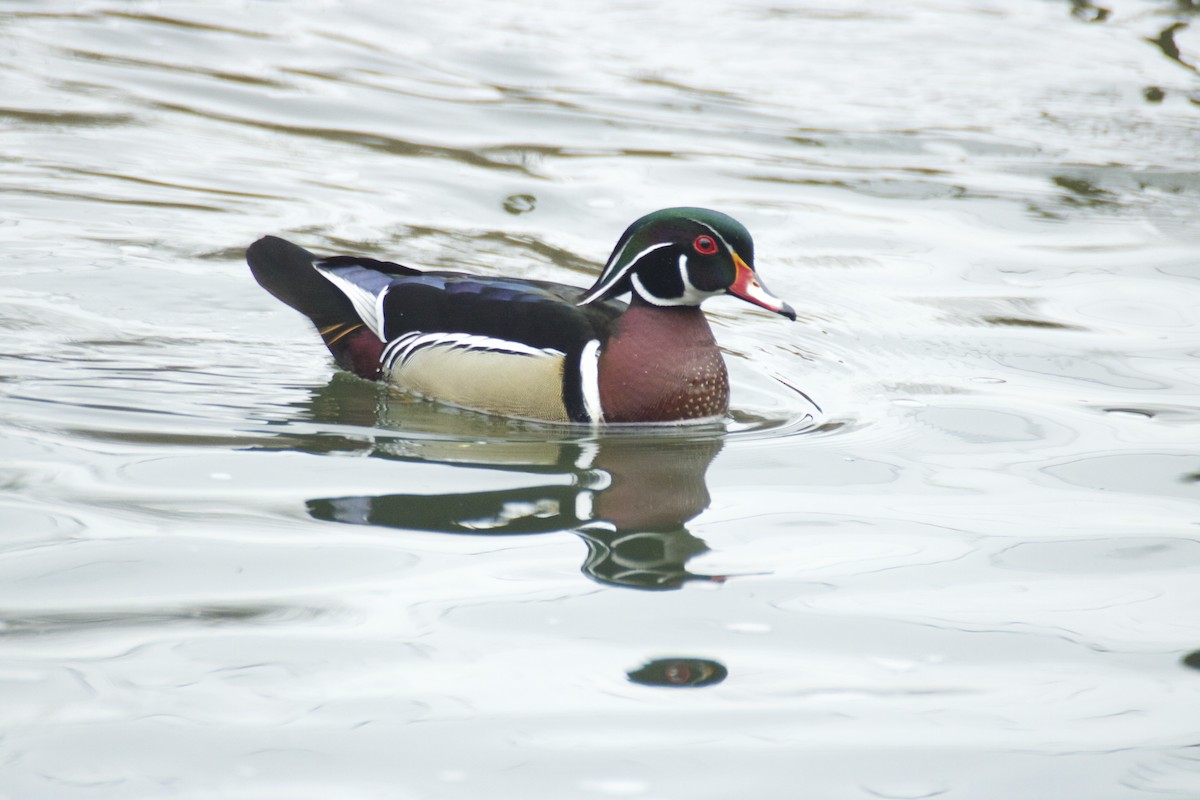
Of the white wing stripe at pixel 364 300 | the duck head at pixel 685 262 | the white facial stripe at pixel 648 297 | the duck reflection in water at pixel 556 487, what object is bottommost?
the duck reflection in water at pixel 556 487

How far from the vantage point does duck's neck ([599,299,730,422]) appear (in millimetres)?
6113

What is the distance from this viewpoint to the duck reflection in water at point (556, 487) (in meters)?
4.72

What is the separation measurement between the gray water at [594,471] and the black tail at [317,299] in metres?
0.16

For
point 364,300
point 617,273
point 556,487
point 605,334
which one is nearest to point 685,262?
point 617,273

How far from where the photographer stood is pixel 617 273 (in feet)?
20.3

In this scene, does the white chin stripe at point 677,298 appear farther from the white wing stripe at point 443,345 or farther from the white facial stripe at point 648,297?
the white wing stripe at point 443,345

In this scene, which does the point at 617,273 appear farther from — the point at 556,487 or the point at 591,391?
the point at 556,487

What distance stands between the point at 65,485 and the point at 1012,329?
4.59 m

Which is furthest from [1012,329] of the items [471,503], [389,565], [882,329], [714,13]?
[714,13]

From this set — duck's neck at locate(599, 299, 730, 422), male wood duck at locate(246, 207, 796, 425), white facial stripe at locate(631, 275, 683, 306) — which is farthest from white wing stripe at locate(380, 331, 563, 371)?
white facial stripe at locate(631, 275, 683, 306)

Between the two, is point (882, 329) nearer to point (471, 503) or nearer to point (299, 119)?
point (471, 503)

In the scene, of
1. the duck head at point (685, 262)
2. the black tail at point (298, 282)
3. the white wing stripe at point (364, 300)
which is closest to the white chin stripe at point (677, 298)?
the duck head at point (685, 262)

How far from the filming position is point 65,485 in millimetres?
4992

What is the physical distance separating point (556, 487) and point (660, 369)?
105 centimetres
